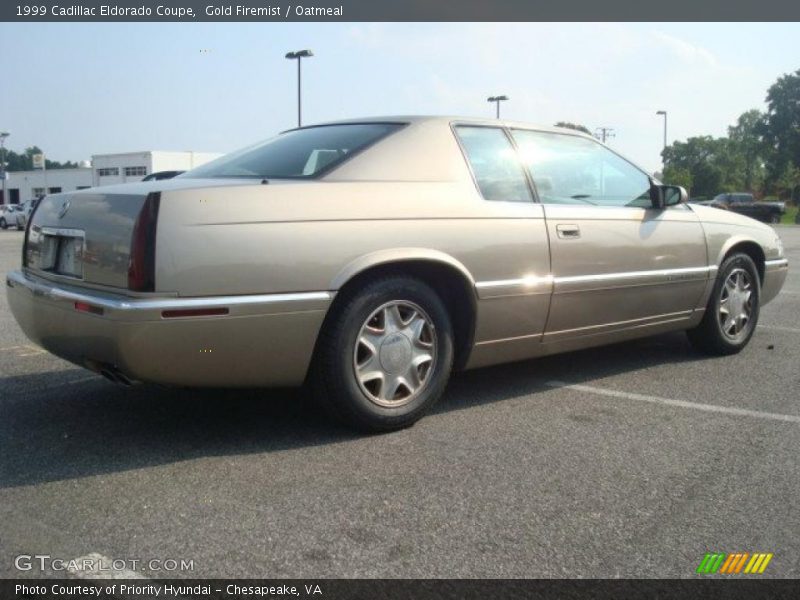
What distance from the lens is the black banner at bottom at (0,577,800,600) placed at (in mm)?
2260

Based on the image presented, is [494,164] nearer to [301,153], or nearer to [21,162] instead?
[301,153]

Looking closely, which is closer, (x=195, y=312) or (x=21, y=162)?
(x=195, y=312)

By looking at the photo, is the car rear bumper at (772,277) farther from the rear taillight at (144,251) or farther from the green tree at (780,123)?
the green tree at (780,123)

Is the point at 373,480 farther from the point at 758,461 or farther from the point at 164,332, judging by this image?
the point at 758,461

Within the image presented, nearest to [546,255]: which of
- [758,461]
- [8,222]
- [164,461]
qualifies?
[758,461]

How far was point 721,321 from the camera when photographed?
18.3 feet

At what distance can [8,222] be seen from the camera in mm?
40250

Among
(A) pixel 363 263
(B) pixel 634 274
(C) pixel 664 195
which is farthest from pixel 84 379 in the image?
(C) pixel 664 195

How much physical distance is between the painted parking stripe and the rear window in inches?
Result: 75.3

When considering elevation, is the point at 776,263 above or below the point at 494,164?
below

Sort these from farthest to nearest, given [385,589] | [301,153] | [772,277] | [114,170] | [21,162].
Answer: [21,162]
[114,170]
[772,277]
[301,153]
[385,589]

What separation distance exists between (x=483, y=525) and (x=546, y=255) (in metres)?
1.88

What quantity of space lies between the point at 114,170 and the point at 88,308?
64.6 meters

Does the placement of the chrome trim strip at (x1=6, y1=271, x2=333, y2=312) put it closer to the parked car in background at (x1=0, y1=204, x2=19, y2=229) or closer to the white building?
the parked car in background at (x1=0, y1=204, x2=19, y2=229)
